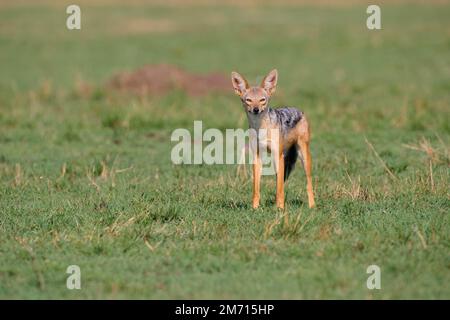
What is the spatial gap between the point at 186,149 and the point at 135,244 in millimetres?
5412

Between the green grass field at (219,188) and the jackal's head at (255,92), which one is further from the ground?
the jackal's head at (255,92)

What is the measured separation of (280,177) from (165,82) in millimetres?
10539

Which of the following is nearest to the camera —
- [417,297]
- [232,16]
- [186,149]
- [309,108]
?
[417,297]

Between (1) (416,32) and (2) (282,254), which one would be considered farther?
(1) (416,32)

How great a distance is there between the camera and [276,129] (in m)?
9.73

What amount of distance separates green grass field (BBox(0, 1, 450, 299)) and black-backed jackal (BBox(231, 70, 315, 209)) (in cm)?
32

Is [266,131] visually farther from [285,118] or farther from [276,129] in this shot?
[285,118]

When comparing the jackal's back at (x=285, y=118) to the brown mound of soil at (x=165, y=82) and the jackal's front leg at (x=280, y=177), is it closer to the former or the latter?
the jackal's front leg at (x=280, y=177)

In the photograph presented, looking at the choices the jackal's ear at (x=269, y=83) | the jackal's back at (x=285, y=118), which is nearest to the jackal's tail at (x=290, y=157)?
the jackal's back at (x=285, y=118)

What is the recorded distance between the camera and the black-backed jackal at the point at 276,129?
9602mm

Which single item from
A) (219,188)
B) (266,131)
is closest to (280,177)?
(266,131)

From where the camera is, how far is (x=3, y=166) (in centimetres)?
1240
